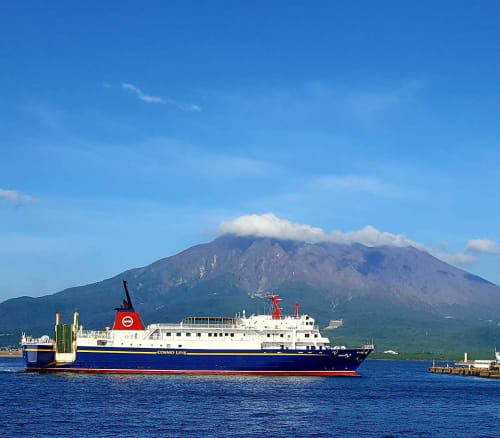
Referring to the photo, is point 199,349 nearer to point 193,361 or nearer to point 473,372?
point 193,361

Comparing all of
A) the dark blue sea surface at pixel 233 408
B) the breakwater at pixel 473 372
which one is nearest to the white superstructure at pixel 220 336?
the dark blue sea surface at pixel 233 408

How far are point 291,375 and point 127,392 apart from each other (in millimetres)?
23211

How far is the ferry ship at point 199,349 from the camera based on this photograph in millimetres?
76625

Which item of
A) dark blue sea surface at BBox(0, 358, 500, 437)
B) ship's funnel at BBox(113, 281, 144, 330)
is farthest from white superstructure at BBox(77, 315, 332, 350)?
dark blue sea surface at BBox(0, 358, 500, 437)

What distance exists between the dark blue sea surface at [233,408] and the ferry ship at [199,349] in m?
2.34

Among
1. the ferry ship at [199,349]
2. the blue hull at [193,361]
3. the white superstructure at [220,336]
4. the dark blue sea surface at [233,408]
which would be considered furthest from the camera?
the white superstructure at [220,336]

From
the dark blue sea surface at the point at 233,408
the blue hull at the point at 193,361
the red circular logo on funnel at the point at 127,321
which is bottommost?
the dark blue sea surface at the point at 233,408

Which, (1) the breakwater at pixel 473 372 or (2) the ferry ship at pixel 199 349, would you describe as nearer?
(2) the ferry ship at pixel 199 349

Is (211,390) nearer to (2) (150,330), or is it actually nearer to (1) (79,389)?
(1) (79,389)

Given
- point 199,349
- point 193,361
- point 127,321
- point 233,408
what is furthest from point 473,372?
point 233,408

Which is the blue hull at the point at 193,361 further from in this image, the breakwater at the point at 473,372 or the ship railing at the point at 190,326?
the breakwater at the point at 473,372

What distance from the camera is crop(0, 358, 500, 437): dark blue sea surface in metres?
42.7

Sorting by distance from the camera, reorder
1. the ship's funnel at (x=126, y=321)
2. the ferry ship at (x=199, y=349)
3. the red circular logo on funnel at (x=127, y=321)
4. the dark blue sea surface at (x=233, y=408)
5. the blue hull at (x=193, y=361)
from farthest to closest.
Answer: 1. the red circular logo on funnel at (x=127, y=321)
2. the ship's funnel at (x=126, y=321)
3. the ferry ship at (x=199, y=349)
4. the blue hull at (x=193, y=361)
5. the dark blue sea surface at (x=233, y=408)

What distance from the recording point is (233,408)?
51.3 metres
